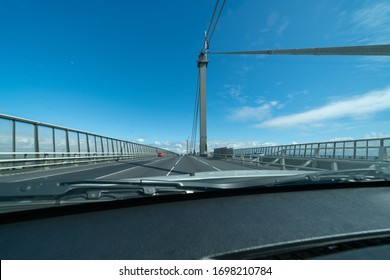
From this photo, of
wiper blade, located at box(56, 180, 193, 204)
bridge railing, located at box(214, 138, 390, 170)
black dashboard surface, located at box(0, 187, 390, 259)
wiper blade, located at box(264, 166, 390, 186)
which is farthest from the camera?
bridge railing, located at box(214, 138, 390, 170)

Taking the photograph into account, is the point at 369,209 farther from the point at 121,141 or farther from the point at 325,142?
the point at 121,141

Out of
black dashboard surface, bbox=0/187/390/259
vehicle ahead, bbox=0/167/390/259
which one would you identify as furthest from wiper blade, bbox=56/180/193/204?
black dashboard surface, bbox=0/187/390/259

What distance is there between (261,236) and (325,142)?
1331 cm

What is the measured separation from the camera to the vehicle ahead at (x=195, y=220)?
1.35m

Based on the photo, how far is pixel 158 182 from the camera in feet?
7.50

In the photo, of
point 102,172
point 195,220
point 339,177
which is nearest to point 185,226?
point 195,220

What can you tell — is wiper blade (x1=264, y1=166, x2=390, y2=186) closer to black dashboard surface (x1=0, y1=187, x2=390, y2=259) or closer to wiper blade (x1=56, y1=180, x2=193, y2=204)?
black dashboard surface (x1=0, y1=187, x2=390, y2=259)

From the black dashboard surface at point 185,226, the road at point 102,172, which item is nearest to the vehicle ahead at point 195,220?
the black dashboard surface at point 185,226

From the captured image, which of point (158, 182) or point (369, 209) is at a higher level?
point (158, 182)

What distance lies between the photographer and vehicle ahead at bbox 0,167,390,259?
1351 millimetres

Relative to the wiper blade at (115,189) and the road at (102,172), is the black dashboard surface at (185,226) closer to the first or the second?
the wiper blade at (115,189)

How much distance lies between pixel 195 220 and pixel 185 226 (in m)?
0.14

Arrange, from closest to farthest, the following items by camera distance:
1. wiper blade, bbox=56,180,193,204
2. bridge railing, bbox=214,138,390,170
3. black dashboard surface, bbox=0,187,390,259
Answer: black dashboard surface, bbox=0,187,390,259
wiper blade, bbox=56,180,193,204
bridge railing, bbox=214,138,390,170
